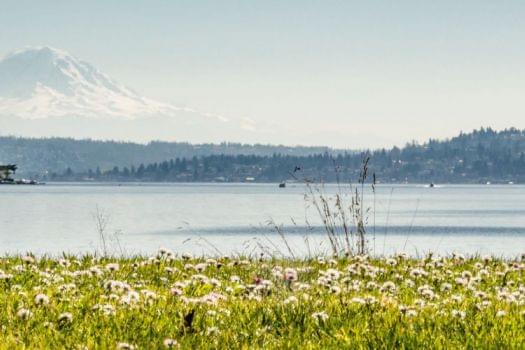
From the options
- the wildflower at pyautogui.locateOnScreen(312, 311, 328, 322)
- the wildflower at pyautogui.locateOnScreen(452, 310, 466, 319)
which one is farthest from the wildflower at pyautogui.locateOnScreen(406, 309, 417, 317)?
the wildflower at pyautogui.locateOnScreen(312, 311, 328, 322)

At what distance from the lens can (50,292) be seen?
40.4 feet

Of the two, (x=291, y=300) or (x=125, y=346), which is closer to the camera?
(x=125, y=346)

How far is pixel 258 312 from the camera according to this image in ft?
35.3

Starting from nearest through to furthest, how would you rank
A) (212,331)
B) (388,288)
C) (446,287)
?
(212,331), (388,288), (446,287)

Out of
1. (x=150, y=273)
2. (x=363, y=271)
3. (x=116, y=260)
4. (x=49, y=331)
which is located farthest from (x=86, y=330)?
(x=116, y=260)

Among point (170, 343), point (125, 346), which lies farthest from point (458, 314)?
point (125, 346)

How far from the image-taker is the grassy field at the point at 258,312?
912cm

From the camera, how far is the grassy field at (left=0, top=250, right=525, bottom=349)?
912 centimetres

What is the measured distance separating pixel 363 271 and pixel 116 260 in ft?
17.7

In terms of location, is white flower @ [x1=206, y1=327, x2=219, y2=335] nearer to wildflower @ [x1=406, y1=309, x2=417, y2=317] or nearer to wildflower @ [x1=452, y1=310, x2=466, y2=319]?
wildflower @ [x1=406, y1=309, x2=417, y2=317]

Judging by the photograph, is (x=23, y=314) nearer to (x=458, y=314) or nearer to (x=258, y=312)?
(x=258, y=312)

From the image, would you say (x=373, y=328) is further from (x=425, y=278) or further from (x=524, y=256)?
(x=524, y=256)

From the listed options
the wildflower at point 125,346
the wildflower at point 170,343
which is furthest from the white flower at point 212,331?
the wildflower at point 125,346

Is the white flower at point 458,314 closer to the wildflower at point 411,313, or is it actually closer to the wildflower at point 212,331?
the wildflower at point 411,313
